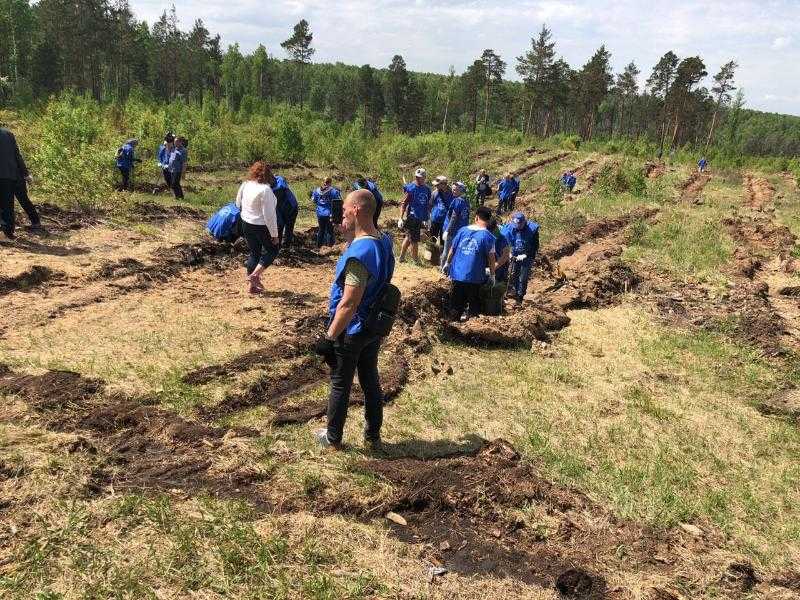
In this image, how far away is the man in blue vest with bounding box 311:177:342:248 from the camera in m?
10.3

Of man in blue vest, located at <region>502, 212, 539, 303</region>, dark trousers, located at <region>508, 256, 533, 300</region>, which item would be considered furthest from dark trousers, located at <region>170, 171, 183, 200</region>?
dark trousers, located at <region>508, 256, 533, 300</region>

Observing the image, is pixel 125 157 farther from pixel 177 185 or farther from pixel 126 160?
pixel 177 185

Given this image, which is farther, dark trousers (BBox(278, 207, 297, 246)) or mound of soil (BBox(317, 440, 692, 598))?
dark trousers (BBox(278, 207, 297, 246))

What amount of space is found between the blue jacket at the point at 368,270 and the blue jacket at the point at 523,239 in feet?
17.1

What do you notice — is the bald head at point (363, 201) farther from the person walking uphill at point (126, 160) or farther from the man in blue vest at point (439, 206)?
the person walking uphill at point (126, 160)

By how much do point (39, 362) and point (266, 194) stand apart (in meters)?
2.94

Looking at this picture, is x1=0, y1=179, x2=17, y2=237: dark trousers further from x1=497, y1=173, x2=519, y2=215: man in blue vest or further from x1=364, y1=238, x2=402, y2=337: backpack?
x1=497, y1=173, x2=519, y2=215: man in blue vest

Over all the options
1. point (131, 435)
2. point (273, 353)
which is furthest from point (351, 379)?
point (273, 353)

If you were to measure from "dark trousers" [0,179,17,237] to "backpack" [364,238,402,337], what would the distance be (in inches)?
289

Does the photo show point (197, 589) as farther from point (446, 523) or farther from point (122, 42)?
point (122, 42)

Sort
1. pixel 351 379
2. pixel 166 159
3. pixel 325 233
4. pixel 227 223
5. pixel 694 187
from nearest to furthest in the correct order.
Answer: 1. pixel 351 379
2. pixel 227 223
3. pixel 325 233
4. pixel 166 159
5. pixel 694 187

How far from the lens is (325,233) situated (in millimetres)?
10789

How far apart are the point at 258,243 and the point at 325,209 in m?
3.63

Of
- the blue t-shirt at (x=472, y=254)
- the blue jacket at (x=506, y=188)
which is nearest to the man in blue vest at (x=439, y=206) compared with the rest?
the blue t-shirt at (x=472, y=254)
